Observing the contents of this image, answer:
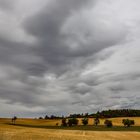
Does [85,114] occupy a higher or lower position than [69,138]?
higher

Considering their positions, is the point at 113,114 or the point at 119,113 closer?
the point at 113,114

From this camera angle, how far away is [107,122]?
121812 millimetres

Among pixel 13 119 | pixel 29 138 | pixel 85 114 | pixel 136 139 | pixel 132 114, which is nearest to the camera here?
pixel 29 138

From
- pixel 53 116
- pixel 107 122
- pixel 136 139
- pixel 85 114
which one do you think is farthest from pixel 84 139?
pixel 85 114

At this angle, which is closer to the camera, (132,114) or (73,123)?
(73,123)

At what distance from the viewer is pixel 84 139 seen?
48000 millimetres

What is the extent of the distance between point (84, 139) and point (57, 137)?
4466 mm

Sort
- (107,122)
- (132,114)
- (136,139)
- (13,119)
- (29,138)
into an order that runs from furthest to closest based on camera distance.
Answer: (132,114) < (13,119) < (107,122) < (136,139) < (29,138)

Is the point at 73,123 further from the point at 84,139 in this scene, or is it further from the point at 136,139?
the point at 84,139

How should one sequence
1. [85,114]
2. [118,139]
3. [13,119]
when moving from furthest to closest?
1. [85,114]
2. [13,119]
3. [118,139]

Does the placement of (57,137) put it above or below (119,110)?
below

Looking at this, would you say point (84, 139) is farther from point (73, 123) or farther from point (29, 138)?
point (73, 123)

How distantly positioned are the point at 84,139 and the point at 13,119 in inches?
3613

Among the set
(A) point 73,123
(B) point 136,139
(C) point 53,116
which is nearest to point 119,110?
(C) point 53,116
